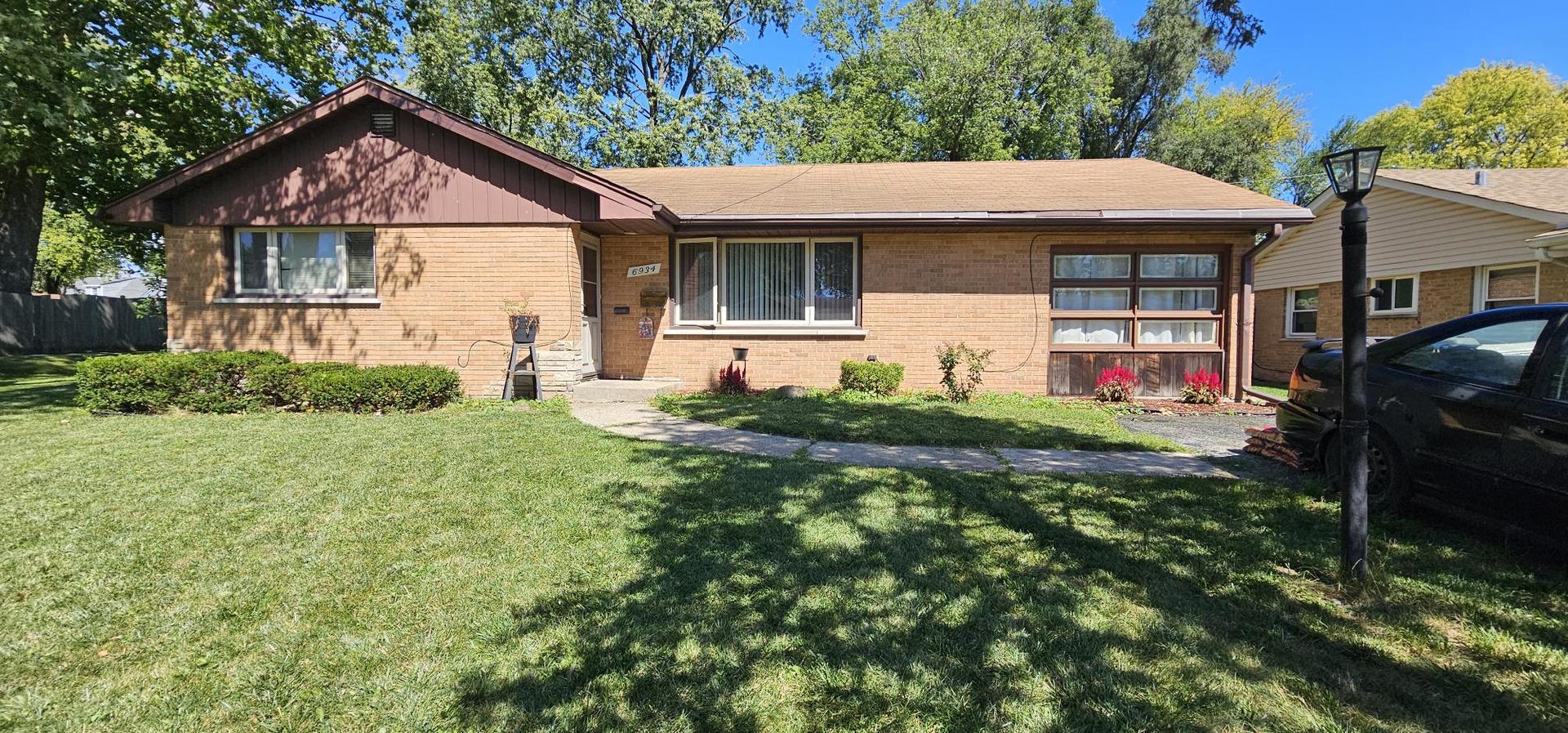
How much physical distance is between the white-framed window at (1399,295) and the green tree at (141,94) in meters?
24.1

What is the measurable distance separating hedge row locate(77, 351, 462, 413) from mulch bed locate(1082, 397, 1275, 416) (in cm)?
1027

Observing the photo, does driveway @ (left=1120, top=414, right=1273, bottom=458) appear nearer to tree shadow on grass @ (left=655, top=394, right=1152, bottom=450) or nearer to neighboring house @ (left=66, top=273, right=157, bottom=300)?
tree shadow on grass @ (left=655, top=394, right=1152, bottom=450)

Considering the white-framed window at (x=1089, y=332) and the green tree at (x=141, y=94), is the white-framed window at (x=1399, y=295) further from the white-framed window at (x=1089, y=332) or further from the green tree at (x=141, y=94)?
the green tree at (x=141, y=94)

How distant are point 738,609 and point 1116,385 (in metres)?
9.37

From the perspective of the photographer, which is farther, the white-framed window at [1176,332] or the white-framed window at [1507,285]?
the white-framed window at [1507,285]

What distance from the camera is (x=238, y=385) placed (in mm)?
8578

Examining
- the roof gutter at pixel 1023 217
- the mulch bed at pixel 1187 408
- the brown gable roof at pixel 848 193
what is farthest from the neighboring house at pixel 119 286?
the mulch bed at pixel 1187 408

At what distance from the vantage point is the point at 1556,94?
99.2 ft

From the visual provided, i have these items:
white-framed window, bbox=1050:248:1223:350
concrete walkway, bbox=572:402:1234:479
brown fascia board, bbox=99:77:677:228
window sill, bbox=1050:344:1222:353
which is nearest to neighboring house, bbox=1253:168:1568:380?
white-framed window, bbox=1050:248:1223:350

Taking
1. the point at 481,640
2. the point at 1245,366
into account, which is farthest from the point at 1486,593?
the point at 1245,366

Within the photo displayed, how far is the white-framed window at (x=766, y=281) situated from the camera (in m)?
11.0

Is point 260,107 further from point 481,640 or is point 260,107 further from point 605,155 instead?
point 481,640

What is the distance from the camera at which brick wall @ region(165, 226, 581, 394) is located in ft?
31.4

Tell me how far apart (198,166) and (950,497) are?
11.5 metres
